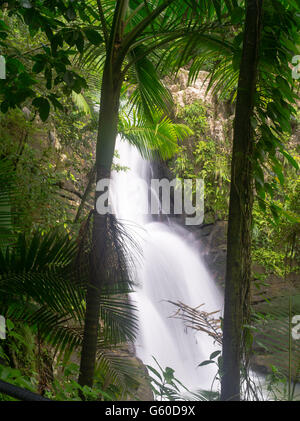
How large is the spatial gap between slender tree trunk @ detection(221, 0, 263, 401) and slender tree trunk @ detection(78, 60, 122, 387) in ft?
2.93

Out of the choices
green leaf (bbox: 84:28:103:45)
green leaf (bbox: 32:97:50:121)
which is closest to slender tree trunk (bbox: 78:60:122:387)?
green leaf (bbox: 84:28:103:45)

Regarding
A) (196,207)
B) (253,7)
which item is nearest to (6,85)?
(253,7)

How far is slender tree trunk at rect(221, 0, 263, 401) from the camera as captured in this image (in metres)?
1.25

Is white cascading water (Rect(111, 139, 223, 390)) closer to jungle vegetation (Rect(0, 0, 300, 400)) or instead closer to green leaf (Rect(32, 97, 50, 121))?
jungle vegetation (Rect(0, 0, 300, 400))

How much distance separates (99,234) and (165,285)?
20.4ft

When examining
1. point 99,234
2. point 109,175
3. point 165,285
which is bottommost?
point 165,285

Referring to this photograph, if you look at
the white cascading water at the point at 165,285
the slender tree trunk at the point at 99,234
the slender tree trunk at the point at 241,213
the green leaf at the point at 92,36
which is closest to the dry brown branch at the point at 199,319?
the slender tree trunk at the point at 241,213

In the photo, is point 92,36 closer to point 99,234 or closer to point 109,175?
point 109,175

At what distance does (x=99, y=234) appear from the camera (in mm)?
2043

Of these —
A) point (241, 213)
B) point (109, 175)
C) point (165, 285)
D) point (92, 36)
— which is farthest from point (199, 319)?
point (165, 285)

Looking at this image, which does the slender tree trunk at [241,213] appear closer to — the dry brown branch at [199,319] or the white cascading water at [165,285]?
the dry brown branch at [199,319]
